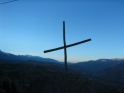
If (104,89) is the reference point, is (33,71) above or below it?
above

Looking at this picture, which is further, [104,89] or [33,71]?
[33,71]

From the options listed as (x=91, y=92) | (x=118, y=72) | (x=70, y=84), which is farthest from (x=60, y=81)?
(x=118, y=72)

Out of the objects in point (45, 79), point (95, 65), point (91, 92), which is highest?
point (95, 65)

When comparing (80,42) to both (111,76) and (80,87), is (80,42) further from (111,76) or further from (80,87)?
(111,76)

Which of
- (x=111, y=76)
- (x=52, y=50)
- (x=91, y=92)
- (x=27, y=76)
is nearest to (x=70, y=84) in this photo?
(x=91, y=92)

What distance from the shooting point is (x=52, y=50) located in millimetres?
5977

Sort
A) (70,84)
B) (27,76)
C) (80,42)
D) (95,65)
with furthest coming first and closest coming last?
(95,65), (27,76), (70,84), (80,42)

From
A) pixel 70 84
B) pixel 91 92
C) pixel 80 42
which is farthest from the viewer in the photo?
pixel 70 84

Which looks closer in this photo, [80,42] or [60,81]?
[80,42]

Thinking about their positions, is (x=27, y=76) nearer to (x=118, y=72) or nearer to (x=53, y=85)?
(x=53, y=85)

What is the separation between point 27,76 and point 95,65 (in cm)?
12091

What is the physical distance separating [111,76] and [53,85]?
222ft

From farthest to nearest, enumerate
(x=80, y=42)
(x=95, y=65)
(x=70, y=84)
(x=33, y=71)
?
(x=95, y=65)
(x=33, y=71)
(x=70, y=84)
(x=80, y=42)

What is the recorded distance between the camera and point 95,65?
6983 inches
